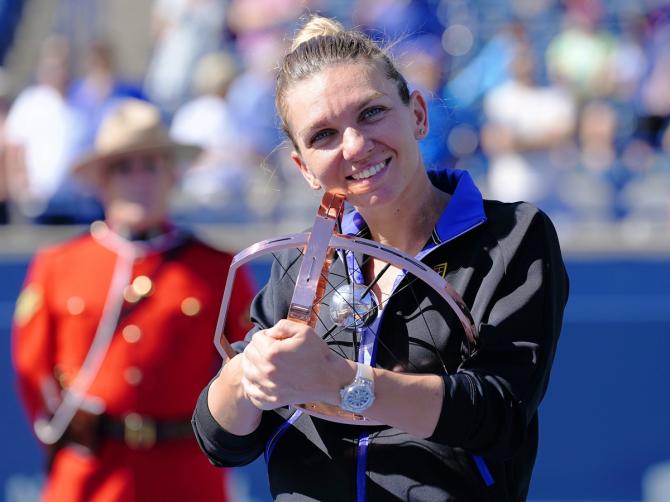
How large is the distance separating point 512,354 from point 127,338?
238 cm

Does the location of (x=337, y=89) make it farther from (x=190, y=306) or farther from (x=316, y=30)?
(x=190, y=306)

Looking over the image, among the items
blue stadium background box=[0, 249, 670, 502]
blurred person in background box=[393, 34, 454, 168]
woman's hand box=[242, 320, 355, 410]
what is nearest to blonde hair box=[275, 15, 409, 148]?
woman's hand box=[242, 320, 355, 410]

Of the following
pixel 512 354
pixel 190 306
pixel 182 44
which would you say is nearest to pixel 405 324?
pixel 512 354

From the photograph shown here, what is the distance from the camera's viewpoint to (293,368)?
5.36ft

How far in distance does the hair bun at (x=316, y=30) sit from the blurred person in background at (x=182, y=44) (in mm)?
5938

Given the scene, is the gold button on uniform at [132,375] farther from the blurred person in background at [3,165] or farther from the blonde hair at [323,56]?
the blurred person in background at [3,165]

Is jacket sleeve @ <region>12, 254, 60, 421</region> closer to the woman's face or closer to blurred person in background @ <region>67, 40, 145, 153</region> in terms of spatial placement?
the woman's face

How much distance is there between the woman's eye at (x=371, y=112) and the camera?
1.88 metres

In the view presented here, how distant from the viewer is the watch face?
5.53ft

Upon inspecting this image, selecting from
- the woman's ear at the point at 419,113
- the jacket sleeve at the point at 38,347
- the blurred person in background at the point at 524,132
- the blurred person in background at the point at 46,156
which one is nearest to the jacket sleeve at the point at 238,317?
the jacket sleeve at the point at 38,347

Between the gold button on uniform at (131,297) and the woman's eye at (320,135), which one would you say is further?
the gold button on uniform at (131,297)

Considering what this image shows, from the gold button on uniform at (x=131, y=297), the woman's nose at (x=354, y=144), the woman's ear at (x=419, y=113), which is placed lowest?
the gold button on uniform at (x=131, y=297)

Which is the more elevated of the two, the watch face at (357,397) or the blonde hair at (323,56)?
the blonde hair at (323,56)

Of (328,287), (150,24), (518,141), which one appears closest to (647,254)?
(518,141)
